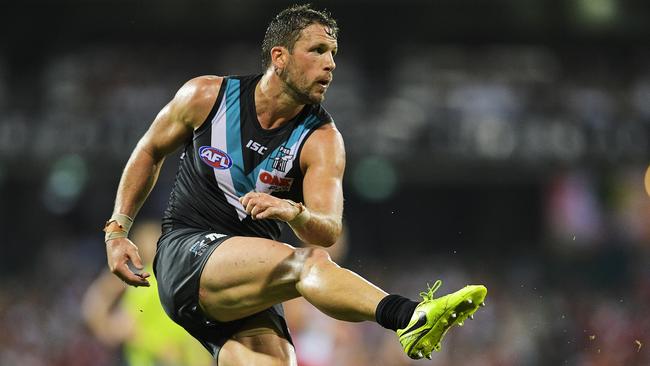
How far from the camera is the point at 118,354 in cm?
1248

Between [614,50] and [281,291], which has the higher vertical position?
[281,291]

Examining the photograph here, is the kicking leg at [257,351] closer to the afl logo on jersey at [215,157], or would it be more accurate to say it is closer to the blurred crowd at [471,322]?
the afl logo on jersey at [215,157]

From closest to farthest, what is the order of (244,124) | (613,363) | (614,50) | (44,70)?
(244,124)
(613,363)
(44,70)
(614,50)

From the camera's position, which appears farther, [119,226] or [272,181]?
[119,226]

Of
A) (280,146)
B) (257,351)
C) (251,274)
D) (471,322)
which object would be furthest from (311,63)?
(471,322)

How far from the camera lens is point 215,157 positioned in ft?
18.0

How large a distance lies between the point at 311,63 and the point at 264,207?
46.5 inches

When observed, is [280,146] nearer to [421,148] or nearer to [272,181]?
[272,181]

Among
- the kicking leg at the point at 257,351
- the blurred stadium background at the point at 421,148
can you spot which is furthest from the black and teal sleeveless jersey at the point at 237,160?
the blurred stadium background at the point at 421,148

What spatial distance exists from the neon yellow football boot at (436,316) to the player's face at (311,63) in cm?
139

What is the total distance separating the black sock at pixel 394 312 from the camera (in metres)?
4.62

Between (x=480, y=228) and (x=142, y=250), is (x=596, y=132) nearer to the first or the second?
(x=480, y=228)

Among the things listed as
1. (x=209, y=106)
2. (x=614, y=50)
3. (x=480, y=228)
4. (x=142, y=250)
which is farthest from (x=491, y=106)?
(x=209, y=106)

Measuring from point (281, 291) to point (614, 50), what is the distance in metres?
20.5
